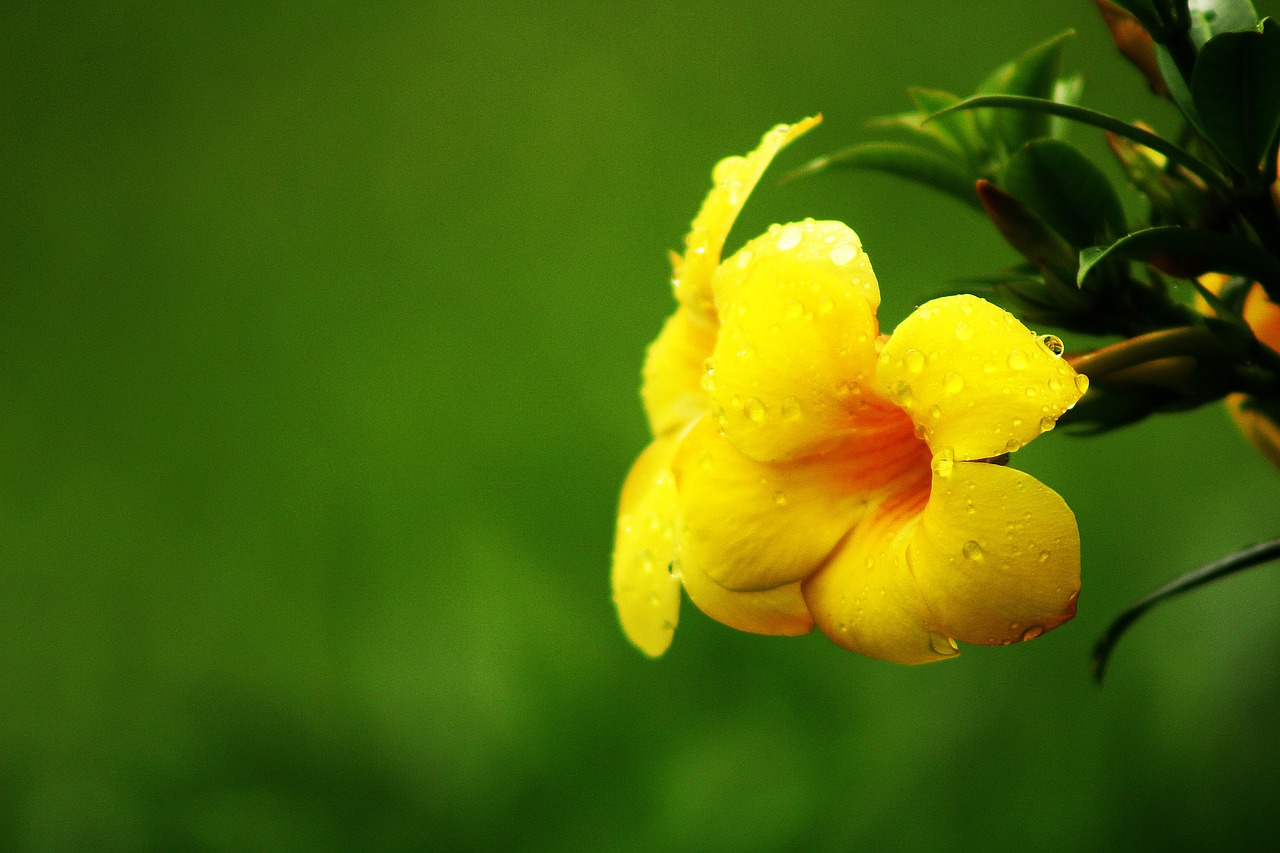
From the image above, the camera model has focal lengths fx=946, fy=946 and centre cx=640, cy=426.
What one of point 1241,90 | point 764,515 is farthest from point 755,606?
point 1241,90

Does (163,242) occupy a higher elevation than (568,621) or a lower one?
higher

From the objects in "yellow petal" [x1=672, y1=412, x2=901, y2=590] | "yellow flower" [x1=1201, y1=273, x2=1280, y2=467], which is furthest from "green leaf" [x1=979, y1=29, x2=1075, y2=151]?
"yellow petal" [x1=672, y1=412, x2=901, y2=590]

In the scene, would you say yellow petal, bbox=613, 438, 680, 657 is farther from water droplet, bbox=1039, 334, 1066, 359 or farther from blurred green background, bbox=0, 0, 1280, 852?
blurred green background, bbox=0, 0, 1280, 852

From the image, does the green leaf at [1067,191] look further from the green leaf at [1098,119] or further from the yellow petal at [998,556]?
the yellow petal at [998,556]

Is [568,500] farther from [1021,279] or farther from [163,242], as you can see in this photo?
[1021,279]

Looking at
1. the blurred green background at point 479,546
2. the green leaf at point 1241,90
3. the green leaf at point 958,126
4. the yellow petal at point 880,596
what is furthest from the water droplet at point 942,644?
the blurred green background at point 479,546

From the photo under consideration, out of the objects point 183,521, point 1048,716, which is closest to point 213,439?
point 183,521
